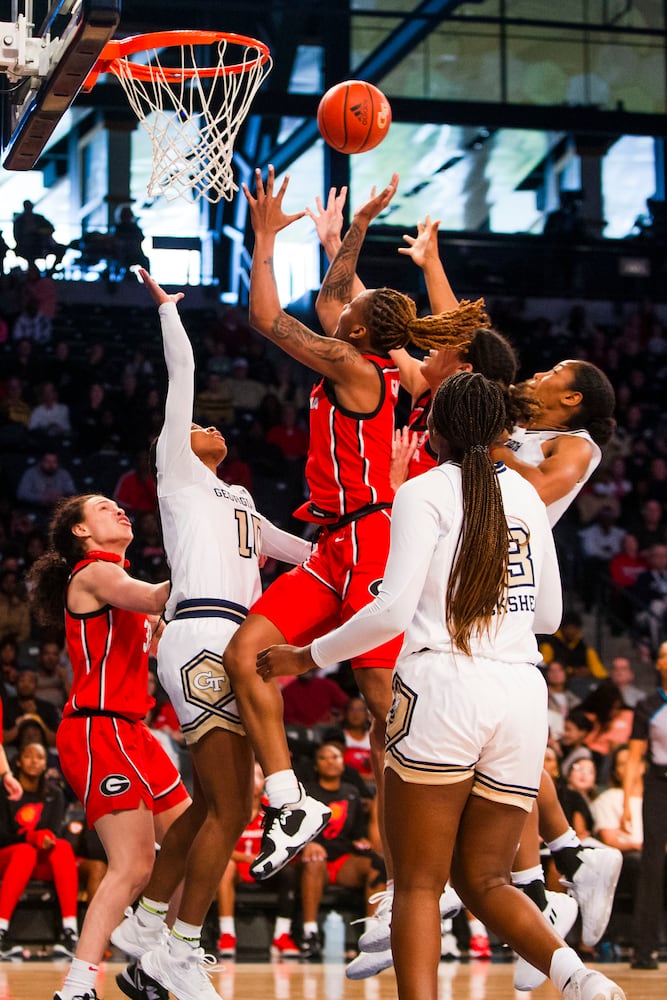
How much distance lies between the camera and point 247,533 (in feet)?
19.1

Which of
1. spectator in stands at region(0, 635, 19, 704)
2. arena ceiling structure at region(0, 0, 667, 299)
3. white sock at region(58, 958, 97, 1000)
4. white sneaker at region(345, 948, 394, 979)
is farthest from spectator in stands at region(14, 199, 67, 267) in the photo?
white sneaker at region(345, 948, 394, 979)

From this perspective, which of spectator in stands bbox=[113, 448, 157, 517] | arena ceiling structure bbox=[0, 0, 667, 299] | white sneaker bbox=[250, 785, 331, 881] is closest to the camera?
white sneaker bbox=[250, 785, 331, 881]

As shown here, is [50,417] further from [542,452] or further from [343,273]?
[542,452]

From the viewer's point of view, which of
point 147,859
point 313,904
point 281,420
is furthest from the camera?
point 281,420

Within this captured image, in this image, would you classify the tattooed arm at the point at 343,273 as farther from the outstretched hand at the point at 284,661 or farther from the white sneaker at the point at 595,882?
the white sneaker at the point at 595,882

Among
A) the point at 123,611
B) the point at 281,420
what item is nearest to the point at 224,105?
the point at 123,611

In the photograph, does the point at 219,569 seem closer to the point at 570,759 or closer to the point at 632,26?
the point at 570,759

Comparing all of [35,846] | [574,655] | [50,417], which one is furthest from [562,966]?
[50,417]

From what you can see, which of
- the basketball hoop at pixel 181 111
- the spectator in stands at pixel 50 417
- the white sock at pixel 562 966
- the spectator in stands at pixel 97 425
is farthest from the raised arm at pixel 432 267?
the spectator in stands at pixel 50 417

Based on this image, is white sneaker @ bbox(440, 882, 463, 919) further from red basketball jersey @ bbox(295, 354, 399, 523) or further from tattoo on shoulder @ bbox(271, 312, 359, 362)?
tattoo on shoulder @ bbox(271, 312, 359, 362)

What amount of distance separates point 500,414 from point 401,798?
1224 mm

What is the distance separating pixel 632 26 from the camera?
74.5 ft

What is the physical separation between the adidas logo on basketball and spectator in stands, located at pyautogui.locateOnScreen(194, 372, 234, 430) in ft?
34.9

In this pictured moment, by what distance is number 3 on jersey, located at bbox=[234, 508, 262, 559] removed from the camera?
19.0ft
